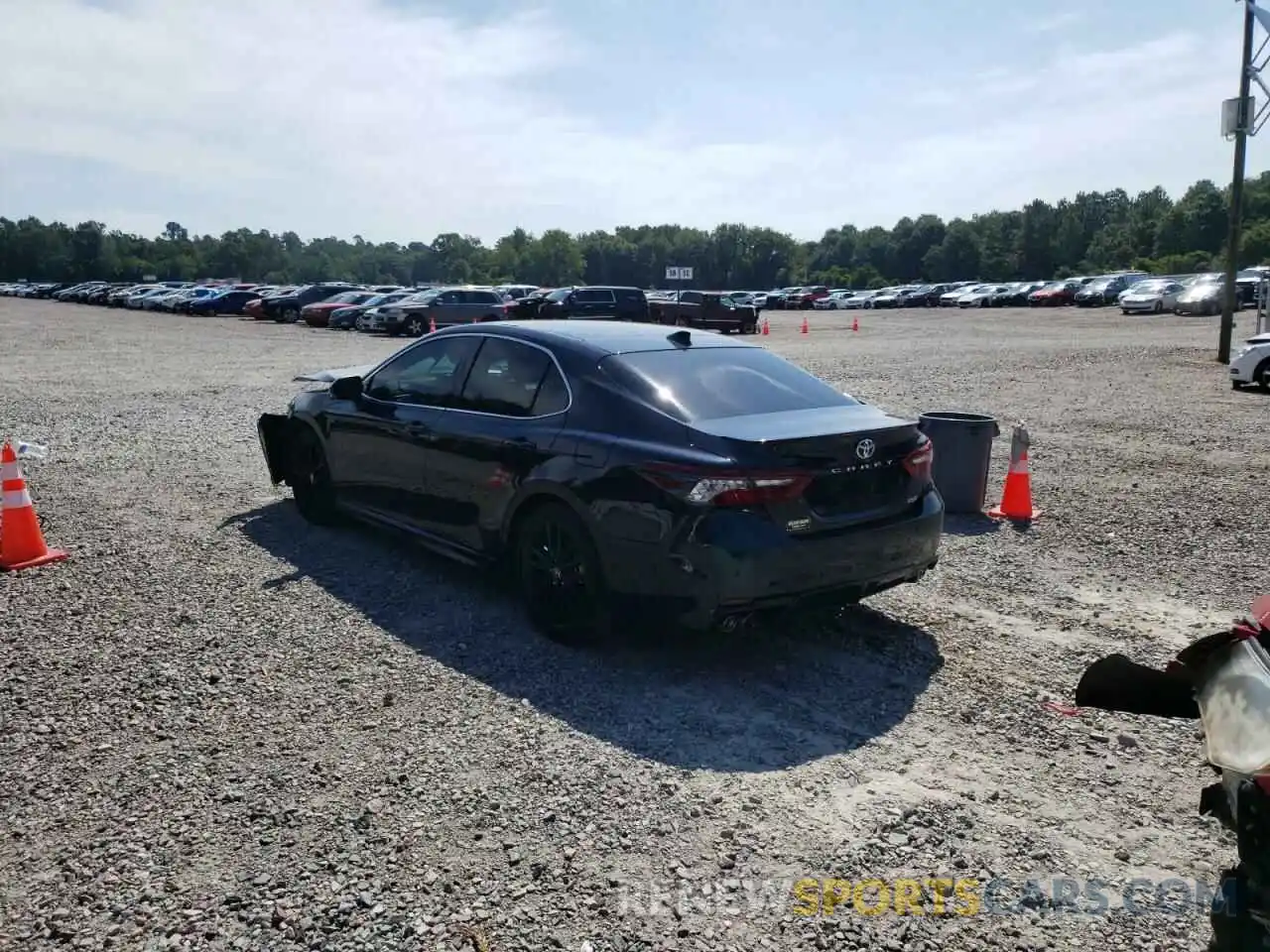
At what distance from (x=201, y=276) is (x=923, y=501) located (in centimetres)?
15953

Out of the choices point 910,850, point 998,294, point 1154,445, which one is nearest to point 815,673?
point 910,850

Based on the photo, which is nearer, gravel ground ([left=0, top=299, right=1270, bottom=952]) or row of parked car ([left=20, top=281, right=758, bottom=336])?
gravel ground ([left=0, top=299, right=1270, bottom=952])

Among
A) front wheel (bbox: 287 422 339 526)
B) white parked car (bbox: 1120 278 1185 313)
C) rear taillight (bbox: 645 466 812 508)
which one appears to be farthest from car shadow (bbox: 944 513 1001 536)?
white parked car (bbox: 1120 278 1185 313)

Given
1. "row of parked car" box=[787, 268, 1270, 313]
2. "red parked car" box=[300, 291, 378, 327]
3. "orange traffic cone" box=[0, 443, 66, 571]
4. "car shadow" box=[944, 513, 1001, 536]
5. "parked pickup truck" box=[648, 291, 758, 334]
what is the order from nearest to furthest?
"orange traffic cone" box=[0, 443, 66, 571]
"car shadow" box=[944, 513, 1001, 536]
"parked pickup truck" box=[648, 291, 758, 334]
"red parked car" box=[300, 291, 378, 327]
"row of parked car" box=[787, 268, 1270, 313]

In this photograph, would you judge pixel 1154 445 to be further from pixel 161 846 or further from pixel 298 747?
pixel 161 846

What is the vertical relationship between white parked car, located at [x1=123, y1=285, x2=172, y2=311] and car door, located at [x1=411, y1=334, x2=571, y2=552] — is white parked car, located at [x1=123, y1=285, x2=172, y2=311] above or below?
above

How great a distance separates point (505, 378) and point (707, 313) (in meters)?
33.6

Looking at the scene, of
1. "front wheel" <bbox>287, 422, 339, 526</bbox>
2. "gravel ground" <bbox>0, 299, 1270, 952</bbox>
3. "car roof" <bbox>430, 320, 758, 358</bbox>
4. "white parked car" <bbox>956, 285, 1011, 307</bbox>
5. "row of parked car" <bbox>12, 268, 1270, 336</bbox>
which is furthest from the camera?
"white parked car" <bbox>956, 285, 1011, 307</bbox>

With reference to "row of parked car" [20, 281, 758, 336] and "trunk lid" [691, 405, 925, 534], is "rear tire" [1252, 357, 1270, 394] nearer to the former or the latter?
"trunk lid" [691, 405, 925, 534]

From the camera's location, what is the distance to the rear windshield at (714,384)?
17.0 feet

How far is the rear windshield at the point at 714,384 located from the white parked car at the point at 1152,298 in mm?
45231

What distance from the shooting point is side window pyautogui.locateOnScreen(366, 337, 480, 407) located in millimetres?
6324

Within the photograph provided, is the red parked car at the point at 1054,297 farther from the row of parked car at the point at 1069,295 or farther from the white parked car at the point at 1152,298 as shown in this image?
the white parked car at the point at 1152,298

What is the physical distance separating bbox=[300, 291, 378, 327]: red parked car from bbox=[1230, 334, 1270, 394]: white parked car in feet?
106
